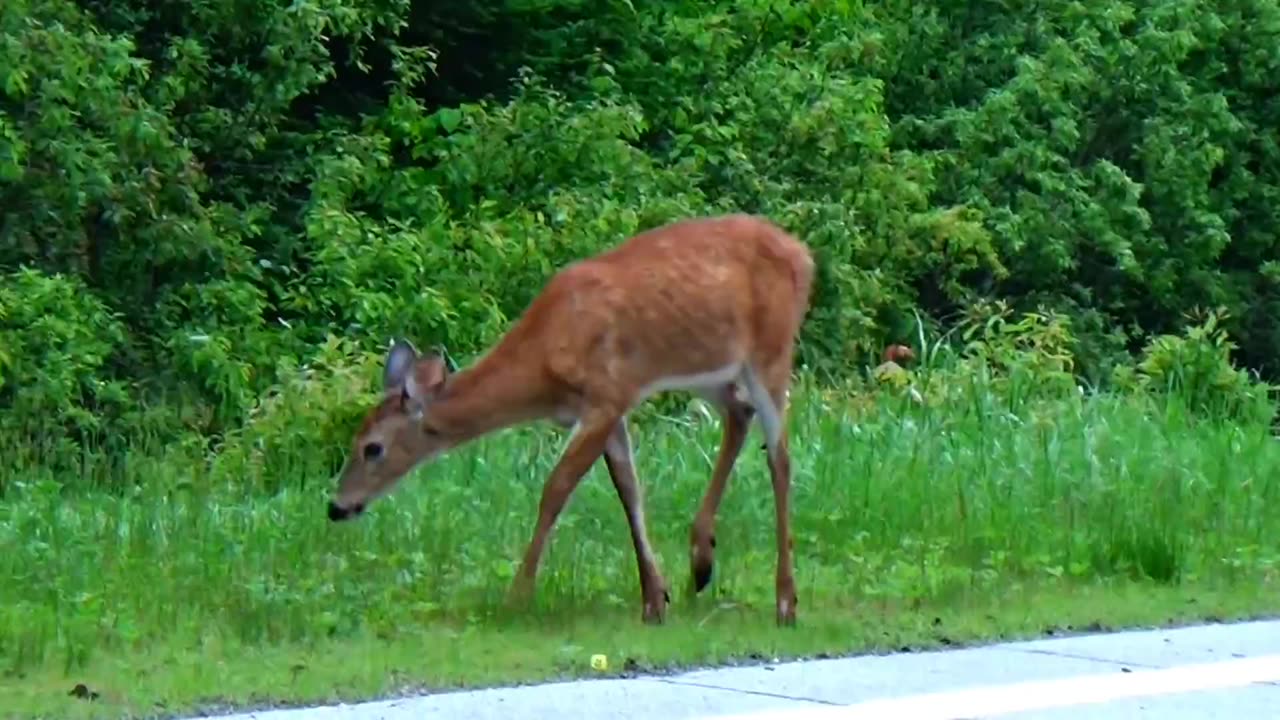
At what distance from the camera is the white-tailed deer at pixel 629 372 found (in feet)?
34.6

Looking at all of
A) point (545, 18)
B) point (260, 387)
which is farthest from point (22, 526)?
point (545, 18)

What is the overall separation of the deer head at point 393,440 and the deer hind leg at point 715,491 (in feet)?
4.01

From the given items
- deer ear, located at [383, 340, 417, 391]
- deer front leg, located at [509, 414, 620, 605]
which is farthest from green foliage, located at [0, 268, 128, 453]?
deer front leg, located at [509, 414, 620, 605]

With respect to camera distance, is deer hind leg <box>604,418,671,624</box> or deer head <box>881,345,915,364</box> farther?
deer head <box>881,345,915,364</box>

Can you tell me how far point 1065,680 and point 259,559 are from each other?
403cm

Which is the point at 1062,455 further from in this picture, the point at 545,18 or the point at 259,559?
the point at 545,18

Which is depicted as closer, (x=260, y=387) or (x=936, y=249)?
(x=260, y=387)

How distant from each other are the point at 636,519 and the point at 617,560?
88cm

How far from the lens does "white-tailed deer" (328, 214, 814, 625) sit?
10531 millimetres

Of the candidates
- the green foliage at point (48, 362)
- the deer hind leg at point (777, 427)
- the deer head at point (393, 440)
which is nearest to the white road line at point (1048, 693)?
the deer hind leg at point (777, 427)

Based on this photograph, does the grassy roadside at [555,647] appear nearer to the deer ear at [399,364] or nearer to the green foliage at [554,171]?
the deer ear at [399,364]

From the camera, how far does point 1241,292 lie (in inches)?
1107

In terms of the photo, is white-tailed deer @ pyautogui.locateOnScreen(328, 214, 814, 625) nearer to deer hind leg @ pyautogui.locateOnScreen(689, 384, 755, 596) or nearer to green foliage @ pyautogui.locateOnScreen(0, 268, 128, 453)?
deer hind leg @ pyautogui.locateOnScreen(689, 384, 755, 596)

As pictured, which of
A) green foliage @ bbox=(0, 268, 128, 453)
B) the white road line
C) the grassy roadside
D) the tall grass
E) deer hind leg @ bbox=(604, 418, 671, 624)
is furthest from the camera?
green foliage @ bbox=(0, 268, 128, 453)
